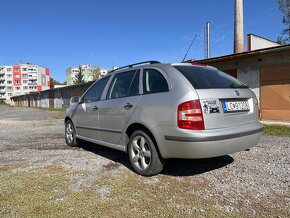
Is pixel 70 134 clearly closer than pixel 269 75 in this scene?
Answer: Yes

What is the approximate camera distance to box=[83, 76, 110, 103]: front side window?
5637 millimetres

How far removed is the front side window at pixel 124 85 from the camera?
4676 mm

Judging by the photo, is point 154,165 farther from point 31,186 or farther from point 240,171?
point 31,186

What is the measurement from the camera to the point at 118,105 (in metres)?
4.81

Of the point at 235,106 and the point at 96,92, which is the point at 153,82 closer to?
the point at 235,106

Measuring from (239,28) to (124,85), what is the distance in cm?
2174

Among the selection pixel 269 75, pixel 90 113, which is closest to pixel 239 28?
pixel 269 75

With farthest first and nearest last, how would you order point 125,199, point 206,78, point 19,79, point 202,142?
point 19,79 < point 206,78 < point 202,142 < point 125,199

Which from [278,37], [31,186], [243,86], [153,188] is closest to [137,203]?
[153,188]

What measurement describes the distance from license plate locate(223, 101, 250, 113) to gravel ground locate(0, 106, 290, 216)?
3.19ft

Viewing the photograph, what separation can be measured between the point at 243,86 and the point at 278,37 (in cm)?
4787

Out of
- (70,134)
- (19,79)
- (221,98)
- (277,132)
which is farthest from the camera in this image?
(19,79)

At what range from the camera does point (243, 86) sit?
14.4 ft

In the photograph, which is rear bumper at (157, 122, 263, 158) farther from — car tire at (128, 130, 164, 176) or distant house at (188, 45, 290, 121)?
distant house at (188, 45, 290, 121)
